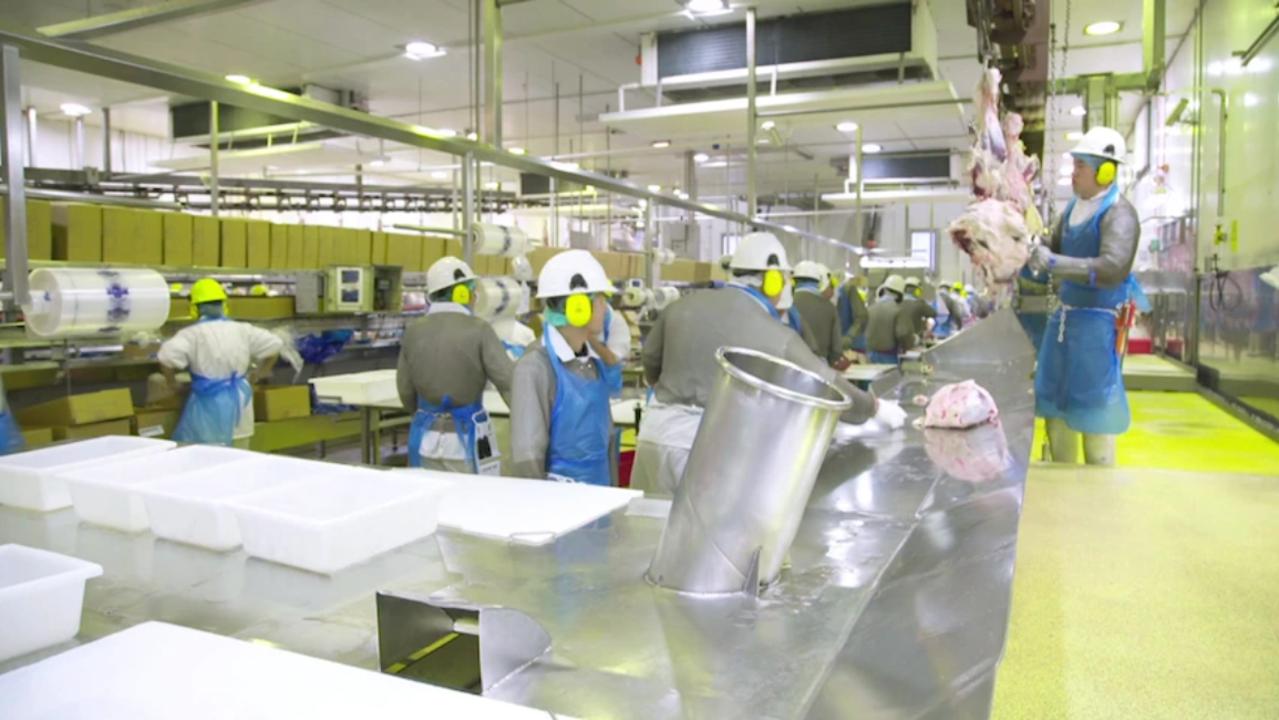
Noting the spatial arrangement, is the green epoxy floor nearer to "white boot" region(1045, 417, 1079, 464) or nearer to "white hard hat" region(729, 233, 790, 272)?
"white boot" region(1045, 417, 1079, 464)

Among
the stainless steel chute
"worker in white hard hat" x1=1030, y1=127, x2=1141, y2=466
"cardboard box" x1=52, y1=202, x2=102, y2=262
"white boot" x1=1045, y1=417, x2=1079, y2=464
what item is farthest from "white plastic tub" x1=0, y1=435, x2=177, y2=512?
"cardboard box" x1=52, y1=202, x2=102, y2=262

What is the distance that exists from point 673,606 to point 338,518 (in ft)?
1.77

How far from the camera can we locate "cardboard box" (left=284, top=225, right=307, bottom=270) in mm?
6922

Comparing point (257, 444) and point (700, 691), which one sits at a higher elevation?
point (700, 691)

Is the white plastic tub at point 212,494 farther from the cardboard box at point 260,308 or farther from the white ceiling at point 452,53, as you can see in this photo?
the cardboard box at point 260,308

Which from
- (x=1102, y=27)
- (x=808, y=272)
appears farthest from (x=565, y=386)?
(x=1102, y=27)

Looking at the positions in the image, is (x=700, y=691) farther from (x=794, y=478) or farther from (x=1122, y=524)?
(x=1122, y=524)

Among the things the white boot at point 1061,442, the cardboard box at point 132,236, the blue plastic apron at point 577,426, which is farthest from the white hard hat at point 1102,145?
the cardboard box at point 132,236

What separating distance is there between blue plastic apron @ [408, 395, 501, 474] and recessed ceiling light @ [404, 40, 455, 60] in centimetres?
481

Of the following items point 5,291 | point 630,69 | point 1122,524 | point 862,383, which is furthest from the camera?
point 630,69

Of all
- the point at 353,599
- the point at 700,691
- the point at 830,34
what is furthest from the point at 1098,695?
the point at 830,34

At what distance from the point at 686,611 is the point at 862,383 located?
5609 mm

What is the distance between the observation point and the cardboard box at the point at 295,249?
22.7 feet

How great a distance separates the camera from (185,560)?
1.38m
